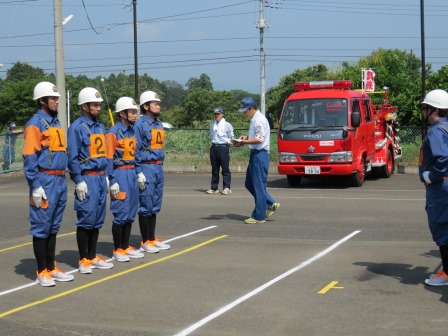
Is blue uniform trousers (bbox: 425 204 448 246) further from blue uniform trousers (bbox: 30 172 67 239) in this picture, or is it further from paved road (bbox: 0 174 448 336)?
blue uniform trousers (bbox: 30 172 67 239)

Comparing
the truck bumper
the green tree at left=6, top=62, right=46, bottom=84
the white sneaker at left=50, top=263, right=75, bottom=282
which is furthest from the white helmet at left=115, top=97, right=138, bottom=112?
the green tree at left=6, top=62, right=46, bottom=84

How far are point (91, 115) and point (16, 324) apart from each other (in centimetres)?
308

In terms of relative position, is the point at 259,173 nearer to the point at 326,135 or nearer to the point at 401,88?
the point at 326,135

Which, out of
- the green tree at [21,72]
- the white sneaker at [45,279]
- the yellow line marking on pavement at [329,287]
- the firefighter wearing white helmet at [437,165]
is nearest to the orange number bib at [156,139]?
the white sneaker at [45,279]

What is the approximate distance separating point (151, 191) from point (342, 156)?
9773mm

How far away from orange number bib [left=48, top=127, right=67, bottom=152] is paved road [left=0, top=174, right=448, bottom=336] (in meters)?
1.57

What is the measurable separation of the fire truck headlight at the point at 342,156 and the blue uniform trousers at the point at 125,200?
10.2 m

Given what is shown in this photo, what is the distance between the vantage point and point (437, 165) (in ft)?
26.0

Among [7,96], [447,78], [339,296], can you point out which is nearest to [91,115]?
[339,296]

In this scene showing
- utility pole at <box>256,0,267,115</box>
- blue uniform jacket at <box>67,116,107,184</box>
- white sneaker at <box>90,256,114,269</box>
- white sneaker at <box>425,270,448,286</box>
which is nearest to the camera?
white sneaker at <box>425,270,448,286</box>

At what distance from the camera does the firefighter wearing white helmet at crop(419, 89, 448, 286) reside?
7902 millimetres

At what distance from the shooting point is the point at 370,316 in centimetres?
701

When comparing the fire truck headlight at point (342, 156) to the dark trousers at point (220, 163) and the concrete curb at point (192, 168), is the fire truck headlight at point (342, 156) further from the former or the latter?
the concrete curb at point (192, 168)

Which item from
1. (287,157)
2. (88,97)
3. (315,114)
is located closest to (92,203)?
(88,97)
